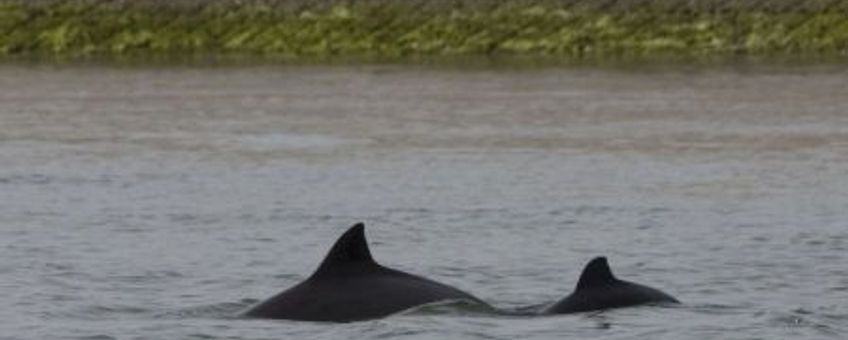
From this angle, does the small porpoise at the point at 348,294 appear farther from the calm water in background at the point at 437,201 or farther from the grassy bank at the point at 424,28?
the grassy bank at the point at 424,28

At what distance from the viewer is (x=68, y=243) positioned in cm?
2289

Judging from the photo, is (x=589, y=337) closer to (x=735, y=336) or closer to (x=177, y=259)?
(x=735, y=336)

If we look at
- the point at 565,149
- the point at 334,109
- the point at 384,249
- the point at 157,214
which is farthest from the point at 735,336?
the point at 334,109

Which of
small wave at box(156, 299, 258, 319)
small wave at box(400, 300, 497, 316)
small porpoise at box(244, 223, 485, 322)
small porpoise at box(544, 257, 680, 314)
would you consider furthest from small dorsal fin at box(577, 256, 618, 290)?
small wave at box(156, 299, 258, 319)

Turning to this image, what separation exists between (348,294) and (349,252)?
1.22 ft

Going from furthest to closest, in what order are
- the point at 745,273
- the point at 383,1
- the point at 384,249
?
the point at 383,1 < the point at 384,249 < the point at 745,273

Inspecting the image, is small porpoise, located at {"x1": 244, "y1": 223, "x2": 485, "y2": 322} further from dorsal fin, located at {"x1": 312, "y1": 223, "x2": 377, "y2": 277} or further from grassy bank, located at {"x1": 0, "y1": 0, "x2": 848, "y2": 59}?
grassy bank, located at {"x1": 0, "y1": 0, "x2": 848, "y2": 59}

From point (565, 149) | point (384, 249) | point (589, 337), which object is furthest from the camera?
point (565, 149)

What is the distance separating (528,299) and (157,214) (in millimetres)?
6979

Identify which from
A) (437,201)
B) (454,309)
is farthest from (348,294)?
(437,201)

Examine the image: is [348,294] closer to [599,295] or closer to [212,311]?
[212,311]

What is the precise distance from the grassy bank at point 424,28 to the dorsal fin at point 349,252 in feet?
126

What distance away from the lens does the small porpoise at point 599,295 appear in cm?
1770

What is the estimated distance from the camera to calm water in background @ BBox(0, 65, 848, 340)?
61.1 ft
